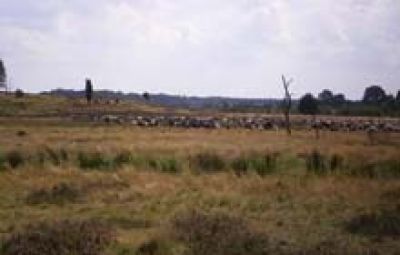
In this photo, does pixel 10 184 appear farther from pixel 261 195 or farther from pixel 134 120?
pixel 134 120

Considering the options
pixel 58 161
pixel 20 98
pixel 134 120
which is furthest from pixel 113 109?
pixel 58 161

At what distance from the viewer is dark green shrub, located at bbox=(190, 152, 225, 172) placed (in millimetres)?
29577

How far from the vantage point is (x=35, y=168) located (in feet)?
91.9

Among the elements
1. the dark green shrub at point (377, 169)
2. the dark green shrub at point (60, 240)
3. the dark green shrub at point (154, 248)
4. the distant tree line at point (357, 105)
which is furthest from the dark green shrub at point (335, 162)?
the distant tree line at point (357, 105)

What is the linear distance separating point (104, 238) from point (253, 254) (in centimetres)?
305

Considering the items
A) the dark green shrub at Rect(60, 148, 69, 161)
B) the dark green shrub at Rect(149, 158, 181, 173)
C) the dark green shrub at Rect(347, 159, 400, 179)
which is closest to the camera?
the dark green shrub at Rect(347, 159, 400, 179)

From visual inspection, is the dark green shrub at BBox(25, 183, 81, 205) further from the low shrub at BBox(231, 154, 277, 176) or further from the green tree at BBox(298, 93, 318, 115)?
the green tree at BBox(298, 93, 318, 115)

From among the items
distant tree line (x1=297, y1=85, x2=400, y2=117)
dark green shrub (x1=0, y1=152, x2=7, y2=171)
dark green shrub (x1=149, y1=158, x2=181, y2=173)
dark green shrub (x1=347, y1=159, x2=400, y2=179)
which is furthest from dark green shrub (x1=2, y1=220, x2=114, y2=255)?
distant tree line (x1=297, y1=85, x2=400, y2=117)

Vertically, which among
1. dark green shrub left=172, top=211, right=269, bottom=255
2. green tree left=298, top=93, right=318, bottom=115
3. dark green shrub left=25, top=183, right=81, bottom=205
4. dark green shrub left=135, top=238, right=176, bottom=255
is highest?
green tree left=298, top=93, right=318, bottom=115

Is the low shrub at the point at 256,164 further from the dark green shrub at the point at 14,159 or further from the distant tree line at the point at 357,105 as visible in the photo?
the distant tree line at the point at 357,105

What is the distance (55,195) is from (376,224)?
9609mm

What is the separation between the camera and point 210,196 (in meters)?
21.7

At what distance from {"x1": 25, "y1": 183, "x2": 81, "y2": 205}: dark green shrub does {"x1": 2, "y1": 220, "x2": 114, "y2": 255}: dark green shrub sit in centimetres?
547

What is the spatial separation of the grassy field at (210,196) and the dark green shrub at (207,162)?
0.17 ft
